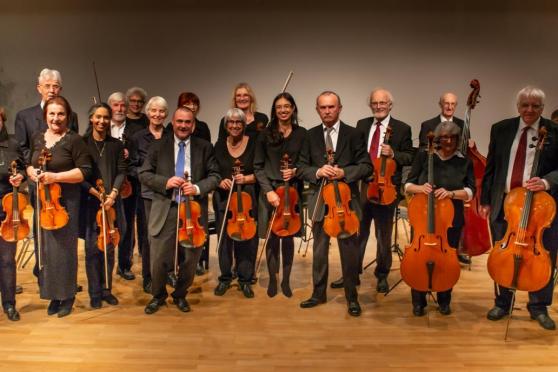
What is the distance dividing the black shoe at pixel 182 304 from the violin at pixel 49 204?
955 millimetres

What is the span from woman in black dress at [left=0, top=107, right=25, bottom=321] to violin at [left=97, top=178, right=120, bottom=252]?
0.51 meters

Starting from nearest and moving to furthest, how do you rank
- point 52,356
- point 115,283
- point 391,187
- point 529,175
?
point 52,356, point 529,175, point 391,187, point 115,283

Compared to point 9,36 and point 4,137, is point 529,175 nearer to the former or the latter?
A: point 4,137

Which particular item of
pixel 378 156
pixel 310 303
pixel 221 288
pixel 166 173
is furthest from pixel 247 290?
pixel 378 156

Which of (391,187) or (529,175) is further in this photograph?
(391,187)

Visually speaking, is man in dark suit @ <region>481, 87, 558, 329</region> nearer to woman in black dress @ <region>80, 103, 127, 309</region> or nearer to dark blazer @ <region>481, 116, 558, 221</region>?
dark blazer @ <region>481, 116, 558, 221</region>

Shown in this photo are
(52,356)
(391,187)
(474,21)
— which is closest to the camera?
(52,356)

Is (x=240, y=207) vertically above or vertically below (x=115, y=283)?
above

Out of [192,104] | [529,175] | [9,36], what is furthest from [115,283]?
[9,36]

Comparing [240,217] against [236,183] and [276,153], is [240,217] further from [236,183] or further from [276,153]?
[276,153]

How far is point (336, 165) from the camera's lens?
3512 millimetres

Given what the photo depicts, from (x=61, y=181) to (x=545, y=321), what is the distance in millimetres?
3157

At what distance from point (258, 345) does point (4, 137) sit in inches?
81.0

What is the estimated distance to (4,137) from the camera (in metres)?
3.38
